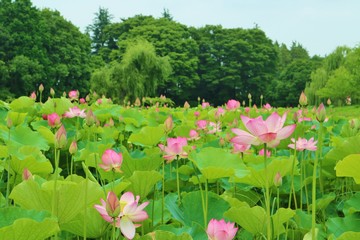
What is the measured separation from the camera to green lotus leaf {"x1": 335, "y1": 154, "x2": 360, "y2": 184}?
727 millimetres

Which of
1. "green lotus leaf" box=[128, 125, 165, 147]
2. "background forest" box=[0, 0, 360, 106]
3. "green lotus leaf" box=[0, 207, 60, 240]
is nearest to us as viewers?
"green lotus leaf" box=[0, 207, 60, 240]

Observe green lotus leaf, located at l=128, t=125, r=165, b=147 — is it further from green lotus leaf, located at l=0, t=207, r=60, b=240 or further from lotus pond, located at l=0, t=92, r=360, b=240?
green lotus leaf, located at l=0, t=207, r=60, b=240

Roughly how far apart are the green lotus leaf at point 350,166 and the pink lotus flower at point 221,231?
0.28 m

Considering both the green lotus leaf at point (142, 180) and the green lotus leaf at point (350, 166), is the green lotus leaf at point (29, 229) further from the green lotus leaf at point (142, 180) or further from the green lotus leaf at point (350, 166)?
the green lotus leaf at point (350, 166)

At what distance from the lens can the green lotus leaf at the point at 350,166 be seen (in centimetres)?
73

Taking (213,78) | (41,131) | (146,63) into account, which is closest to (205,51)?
(213,78)

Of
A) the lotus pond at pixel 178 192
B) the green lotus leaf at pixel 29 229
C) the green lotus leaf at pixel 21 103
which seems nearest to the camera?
the green lotus leaf at pixel 29 229

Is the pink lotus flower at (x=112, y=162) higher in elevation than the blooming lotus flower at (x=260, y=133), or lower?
lower

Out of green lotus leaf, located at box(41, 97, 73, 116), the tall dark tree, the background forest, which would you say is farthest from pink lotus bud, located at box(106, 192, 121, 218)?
the tall dark tree

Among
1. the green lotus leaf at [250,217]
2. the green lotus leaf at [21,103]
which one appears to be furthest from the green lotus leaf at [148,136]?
the green lotus leaf at [21,103]

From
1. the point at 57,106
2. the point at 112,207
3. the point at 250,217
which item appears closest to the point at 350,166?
the point at 250,217

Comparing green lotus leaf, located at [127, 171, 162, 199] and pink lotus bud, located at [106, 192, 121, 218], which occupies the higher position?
pink lotus bud, located at [106, 192, 121, 218]

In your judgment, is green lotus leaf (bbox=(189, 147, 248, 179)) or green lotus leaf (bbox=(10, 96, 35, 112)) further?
green lotus leaf (bbox=(10, 96, 35, 112))

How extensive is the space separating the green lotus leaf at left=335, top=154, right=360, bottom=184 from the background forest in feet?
47.2
